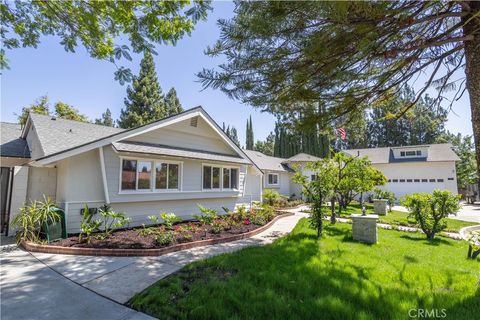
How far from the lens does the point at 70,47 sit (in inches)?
189

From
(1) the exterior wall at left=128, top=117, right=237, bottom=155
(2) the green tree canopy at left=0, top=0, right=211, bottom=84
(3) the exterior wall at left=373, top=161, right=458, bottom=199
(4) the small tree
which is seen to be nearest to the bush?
(4) the small tree

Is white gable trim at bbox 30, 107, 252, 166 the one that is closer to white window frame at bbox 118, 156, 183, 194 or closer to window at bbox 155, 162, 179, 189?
white window frame at bbox 118, 156, 183, 194

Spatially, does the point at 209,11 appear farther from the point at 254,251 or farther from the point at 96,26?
the point at 254,251

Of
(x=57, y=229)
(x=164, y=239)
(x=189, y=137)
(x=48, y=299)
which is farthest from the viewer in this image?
(x=189, y=137)

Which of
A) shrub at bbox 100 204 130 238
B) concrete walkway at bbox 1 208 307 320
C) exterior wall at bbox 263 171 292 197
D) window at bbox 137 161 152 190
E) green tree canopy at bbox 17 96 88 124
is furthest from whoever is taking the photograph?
exterior wall at bbox 263 171 292 197

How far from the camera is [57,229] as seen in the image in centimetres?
775

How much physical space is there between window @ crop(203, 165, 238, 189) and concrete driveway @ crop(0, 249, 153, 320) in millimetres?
7804

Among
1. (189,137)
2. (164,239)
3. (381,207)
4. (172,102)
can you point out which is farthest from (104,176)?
(172,102)

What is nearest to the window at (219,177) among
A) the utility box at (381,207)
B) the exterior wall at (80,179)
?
the exterior wall at (80,179)

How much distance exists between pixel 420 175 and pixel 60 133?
31.3 meters

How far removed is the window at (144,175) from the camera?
10039mm

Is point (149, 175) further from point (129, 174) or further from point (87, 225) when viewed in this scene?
point (87, 225)

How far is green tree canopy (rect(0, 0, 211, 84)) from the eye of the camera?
4281 mm

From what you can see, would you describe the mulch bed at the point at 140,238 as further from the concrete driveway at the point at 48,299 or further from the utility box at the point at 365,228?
the utility box at the point at 365,228
